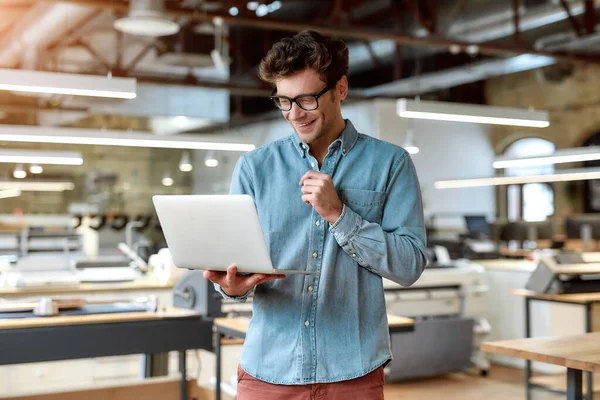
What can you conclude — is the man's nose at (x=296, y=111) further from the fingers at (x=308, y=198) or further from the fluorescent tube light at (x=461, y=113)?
the fluorescent tube light at (x=461, y=113)

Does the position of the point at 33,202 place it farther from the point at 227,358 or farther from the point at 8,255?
the point at 227,358

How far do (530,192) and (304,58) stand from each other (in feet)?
43.1

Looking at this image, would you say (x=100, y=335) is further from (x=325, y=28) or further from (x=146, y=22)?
(x=325, y=28)

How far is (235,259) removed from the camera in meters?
1.62

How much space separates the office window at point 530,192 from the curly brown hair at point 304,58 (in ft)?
40.8

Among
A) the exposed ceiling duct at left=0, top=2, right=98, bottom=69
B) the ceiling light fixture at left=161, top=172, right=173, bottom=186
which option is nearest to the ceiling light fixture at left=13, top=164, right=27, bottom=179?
the exposed ceiling duct at left=0, top=2, right=98, bottom=69

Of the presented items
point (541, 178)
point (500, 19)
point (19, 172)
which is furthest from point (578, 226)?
point (19, 172)

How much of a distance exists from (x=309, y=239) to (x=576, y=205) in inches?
486

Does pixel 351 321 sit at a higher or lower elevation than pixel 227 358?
higher

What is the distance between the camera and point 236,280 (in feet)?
5.31

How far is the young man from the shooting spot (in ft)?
5.26

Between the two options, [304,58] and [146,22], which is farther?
[146,22]

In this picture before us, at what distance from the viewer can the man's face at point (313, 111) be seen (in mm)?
1610

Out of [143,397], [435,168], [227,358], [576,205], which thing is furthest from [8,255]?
[576,205]
